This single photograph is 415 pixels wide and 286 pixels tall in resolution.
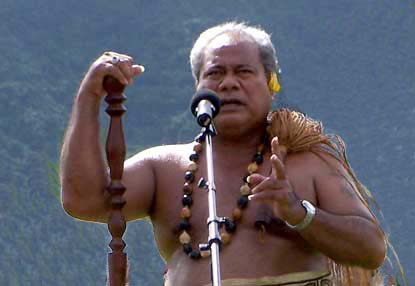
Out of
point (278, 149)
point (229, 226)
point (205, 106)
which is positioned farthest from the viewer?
point (229, 226)

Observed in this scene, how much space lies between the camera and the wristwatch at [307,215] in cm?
471

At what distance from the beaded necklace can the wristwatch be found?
271 mm

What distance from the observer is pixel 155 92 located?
936cm

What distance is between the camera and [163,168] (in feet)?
16.8

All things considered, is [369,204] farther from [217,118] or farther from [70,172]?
[70,172]

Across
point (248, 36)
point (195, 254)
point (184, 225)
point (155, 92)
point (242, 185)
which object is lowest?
point (195, 254)

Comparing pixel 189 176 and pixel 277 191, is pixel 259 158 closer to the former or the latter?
pixel 189 176

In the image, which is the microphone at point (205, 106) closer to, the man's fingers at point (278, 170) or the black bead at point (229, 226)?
the man's fingers at point (278, 170)

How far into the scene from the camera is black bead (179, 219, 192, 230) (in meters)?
5.01

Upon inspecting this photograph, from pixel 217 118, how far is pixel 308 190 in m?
0.37

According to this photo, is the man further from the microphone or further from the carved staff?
the microphone

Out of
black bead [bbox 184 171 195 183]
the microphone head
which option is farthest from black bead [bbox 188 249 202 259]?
the microphone head

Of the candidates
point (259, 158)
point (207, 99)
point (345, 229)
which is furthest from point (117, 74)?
point (345, 229)

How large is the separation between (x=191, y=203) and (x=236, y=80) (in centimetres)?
41
